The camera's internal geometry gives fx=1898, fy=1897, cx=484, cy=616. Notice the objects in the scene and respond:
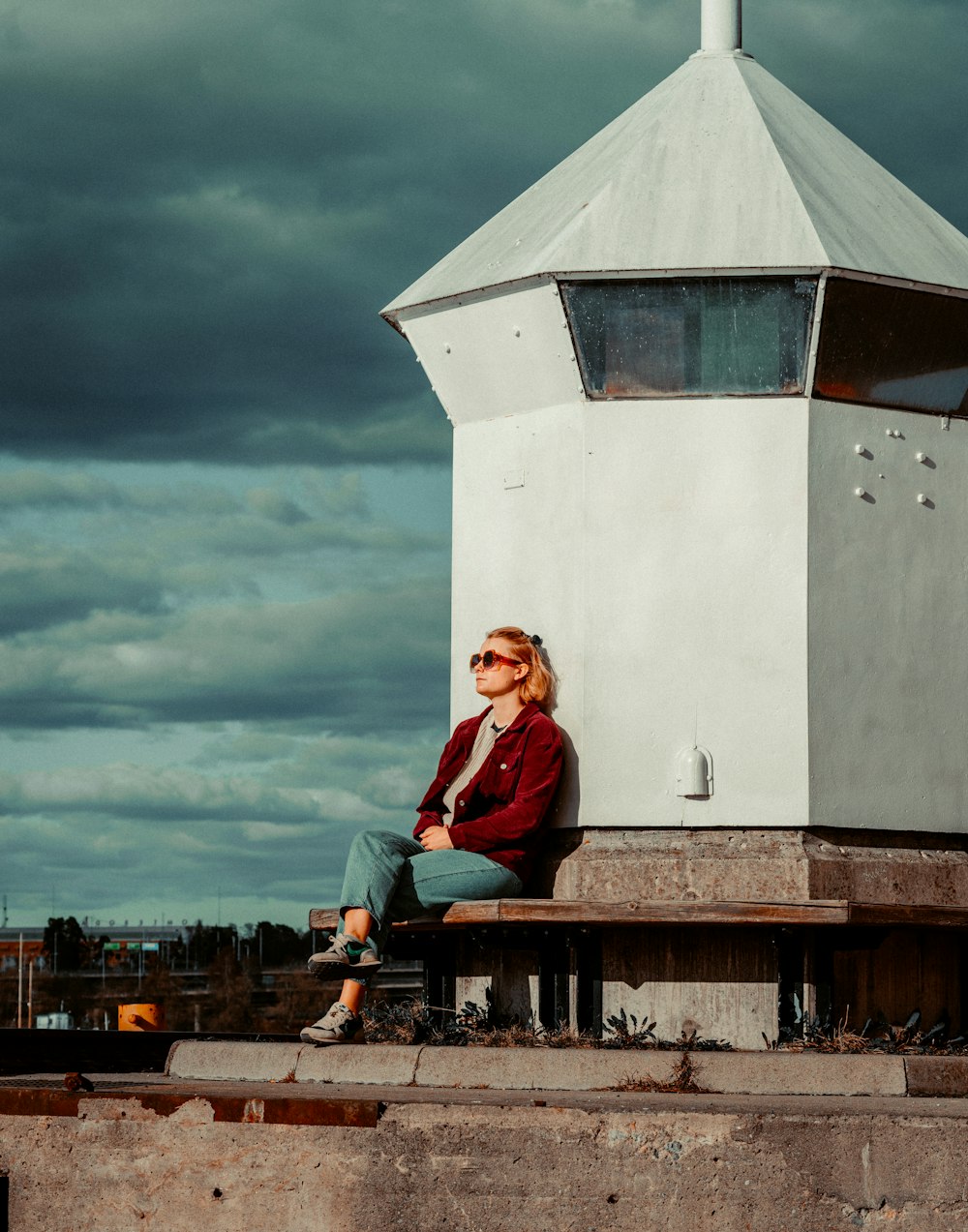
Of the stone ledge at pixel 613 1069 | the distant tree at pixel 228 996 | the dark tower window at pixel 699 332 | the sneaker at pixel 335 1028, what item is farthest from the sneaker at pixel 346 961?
the distant tree at pixel 228 996

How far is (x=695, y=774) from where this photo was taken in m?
7.90

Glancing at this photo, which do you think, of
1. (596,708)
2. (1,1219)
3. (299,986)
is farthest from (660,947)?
(299,986)

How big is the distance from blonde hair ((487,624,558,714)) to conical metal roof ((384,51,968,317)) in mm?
1559

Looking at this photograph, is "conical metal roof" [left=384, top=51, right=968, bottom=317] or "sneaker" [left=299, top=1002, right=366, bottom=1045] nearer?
"sneaker" [left=299, top=1002, right=366, bottom=1045]

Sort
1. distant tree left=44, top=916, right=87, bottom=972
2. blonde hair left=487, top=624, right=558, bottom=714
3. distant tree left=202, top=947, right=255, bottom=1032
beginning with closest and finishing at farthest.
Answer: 1. blonde hair left=487, top=624, right=558, bottom=714
2. distant tree left=202, top=947, right=255, bottom=1032
3. distant tree left=44, top=916, right=87, bottom=972

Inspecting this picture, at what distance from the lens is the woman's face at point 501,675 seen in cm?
821

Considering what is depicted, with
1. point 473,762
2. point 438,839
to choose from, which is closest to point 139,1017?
point 473,762

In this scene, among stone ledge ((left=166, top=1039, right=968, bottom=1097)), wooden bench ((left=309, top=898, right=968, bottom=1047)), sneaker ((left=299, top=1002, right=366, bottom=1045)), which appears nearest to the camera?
stone ledge ((left=166, top=1039, right=968, bottom=1097))

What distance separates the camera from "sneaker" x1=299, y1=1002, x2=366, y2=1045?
24.5ft


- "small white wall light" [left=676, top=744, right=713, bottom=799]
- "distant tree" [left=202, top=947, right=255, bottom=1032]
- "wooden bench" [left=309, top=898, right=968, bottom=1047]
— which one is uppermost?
"small white wall light" [left=676, top=744, right=713, bottom=799]

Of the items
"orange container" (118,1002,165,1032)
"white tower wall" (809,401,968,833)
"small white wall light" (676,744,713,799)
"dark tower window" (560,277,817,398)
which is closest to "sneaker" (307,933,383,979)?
"small white wall light" (676,744,713,799)

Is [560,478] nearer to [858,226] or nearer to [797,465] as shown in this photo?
[797,465]

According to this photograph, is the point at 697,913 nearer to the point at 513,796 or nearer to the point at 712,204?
the point at 513,796

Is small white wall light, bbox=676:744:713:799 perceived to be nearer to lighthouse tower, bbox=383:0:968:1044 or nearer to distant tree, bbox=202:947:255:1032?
lighthouse tower, bbox=383:0:968:1044
